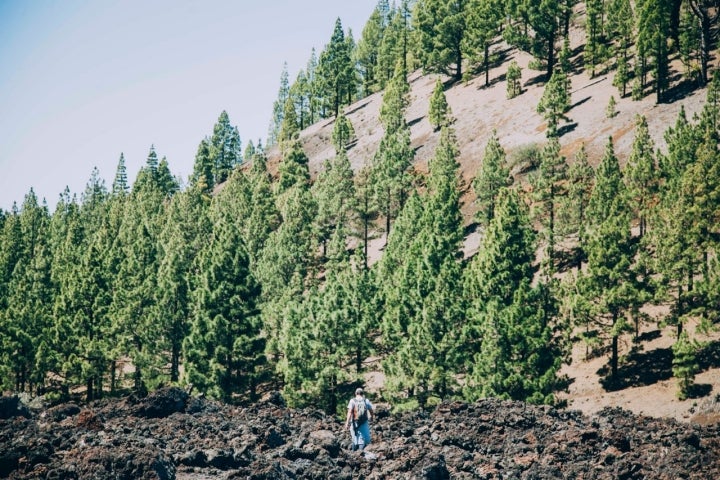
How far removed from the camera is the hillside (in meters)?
42.7

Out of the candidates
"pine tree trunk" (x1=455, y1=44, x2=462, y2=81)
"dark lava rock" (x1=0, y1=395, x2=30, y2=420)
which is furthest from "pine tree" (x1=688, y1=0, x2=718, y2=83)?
"dark lava rock" (x1=0, y1=395, x2=30, y2=420)

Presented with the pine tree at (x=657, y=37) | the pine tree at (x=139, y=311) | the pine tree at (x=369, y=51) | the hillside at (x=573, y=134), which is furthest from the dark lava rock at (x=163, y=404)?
the pine tree at (x=369, y=51)

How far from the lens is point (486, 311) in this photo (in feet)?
122

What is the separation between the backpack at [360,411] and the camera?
20.1 metres

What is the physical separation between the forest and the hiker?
52.8ft

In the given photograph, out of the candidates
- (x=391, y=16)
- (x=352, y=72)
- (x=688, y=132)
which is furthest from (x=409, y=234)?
(x=391, y=16)

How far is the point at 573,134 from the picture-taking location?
82.6 m

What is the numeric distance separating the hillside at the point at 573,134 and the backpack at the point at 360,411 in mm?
18520

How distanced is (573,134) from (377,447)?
7112 centimetres

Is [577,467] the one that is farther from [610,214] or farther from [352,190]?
[352,190]

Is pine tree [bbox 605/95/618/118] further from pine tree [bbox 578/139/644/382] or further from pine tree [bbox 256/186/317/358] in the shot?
pine tree [bbox 256/186/317/358]

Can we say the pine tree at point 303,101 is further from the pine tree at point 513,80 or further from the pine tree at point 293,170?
the pine tree at point 513,80

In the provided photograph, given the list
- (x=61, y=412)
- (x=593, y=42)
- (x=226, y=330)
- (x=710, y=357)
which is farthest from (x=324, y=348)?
(x=593, y=42)

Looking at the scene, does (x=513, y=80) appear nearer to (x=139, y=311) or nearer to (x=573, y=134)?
(x=573, y=134)
